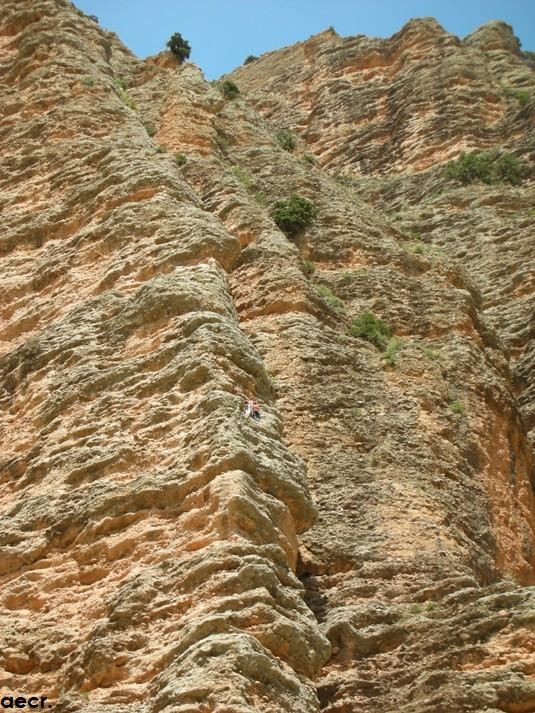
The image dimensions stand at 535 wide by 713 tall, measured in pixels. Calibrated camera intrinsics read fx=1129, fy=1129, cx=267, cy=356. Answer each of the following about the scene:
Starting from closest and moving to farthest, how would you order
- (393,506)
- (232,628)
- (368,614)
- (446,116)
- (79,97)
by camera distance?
(232,628) → (368,614) → (393,506) → (79,97) → (446,116)

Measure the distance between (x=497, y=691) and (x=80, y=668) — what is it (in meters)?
3.76

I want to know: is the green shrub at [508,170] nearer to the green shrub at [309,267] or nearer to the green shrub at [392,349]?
the green shrub at [309,267]

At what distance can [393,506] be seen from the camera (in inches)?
551

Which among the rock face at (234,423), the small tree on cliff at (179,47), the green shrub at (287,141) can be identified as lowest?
the rock face at (234,423)

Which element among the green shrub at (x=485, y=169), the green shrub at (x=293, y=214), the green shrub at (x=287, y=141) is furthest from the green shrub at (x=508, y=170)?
the green shrub at (x=293, y=214)

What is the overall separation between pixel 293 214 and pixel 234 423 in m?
10.4

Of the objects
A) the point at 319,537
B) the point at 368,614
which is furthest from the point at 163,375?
the point at 368,614

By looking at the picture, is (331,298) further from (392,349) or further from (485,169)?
(485,169)

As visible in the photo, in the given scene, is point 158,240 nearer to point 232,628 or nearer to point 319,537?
point 319,537

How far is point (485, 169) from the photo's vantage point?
2930cm

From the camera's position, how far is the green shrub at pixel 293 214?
21.3m

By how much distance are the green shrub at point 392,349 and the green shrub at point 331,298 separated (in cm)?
102

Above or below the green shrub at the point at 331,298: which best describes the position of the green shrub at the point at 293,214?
above

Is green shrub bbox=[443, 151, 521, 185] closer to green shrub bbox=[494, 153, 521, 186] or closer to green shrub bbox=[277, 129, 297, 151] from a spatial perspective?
green shrub bbox=[494, 153, 521, 186]
